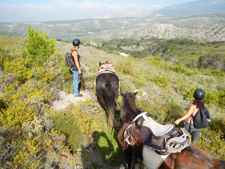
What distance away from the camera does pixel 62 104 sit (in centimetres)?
510

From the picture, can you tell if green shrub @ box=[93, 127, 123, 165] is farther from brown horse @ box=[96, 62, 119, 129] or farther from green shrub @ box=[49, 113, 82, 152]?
green shrub @ box=[49, 113, 82, 152]

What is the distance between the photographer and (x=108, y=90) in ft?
13.1

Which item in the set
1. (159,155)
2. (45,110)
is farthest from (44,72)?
(159,155)

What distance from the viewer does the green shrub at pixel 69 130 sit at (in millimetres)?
3291

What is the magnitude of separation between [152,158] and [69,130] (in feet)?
7.51

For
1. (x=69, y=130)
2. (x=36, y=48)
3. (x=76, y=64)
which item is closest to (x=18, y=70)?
(x=36, y=48)

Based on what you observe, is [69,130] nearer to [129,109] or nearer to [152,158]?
[129,109]

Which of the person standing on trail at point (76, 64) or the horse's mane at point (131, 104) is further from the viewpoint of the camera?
the person standing on trail at point (76, 64)

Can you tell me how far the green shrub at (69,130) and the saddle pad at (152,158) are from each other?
1.88 m

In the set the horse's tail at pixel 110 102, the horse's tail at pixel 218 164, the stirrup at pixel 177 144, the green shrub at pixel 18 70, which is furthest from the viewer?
the green shrub at pixel 18 70

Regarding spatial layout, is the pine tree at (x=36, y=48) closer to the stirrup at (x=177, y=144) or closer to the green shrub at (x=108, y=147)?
the green shrub at (x=108, y=147)

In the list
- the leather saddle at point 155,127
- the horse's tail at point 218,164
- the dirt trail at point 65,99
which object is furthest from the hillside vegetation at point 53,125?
the horse's tail at point 218,164

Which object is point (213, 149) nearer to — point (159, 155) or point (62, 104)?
point (159, 155)

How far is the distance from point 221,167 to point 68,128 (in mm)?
3262
